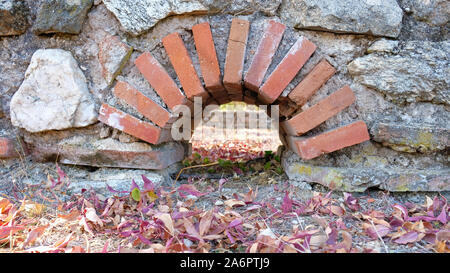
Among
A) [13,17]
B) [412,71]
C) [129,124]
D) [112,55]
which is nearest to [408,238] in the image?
[412,71]

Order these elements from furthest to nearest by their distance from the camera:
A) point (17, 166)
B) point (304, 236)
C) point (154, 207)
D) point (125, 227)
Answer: point (17, 166) → point (154, 207) → point (125, 227) → point (304, 236)

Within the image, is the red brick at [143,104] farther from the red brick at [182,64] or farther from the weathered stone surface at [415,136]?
the weathered stone surface at [415,136]

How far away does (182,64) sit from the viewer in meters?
1.91

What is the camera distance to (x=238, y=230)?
1.50 meters

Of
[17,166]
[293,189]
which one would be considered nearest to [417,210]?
[293,189]

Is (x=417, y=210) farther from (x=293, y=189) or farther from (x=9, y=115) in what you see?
(x=9, y=115)

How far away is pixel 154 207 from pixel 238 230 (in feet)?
1.64

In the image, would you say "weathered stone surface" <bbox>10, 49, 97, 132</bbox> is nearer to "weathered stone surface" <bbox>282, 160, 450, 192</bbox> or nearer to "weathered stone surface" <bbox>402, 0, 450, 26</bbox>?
"weathered stone surface" <bbox>282, 160, 450, 192</bbox>

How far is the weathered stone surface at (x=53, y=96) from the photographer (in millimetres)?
1965

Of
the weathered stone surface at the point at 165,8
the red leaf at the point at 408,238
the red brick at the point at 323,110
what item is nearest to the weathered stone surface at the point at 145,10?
the weathered stone surface at the point at 165,8

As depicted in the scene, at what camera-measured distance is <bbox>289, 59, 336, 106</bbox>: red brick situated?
6.15ft

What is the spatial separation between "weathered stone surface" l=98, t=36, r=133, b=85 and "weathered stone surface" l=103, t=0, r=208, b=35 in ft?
0.32

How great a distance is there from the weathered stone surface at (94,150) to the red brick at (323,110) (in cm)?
79

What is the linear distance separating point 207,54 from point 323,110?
0.66m
